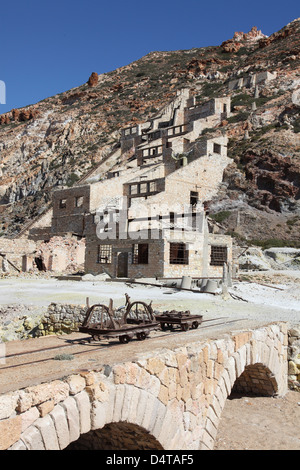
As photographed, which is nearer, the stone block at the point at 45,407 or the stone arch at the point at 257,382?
the stone block at the point at 45,407

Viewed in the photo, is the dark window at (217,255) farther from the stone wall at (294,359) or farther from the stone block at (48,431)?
the stone block at (48,431)

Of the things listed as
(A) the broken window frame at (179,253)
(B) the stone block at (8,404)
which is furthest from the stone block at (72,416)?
(A) the broken window frame at (179,253)

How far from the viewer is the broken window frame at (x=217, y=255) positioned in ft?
78.0

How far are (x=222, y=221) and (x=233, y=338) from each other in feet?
94.3

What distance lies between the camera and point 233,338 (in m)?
7.43

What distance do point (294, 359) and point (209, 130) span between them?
43616mm

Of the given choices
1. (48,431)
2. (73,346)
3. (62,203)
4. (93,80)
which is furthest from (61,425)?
(93,80)

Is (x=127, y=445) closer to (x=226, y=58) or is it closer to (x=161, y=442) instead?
(x=161, y=442)

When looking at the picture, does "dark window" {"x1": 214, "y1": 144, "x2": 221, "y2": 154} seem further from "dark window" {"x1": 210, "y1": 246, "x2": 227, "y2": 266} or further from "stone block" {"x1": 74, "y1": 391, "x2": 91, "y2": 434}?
"stone block" {"x1": 74, "y1": 391, "x2": 91, "y2": 434}

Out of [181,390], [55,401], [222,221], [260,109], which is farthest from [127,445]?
[260,109]

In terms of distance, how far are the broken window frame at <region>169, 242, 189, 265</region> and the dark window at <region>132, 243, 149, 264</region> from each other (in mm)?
1402

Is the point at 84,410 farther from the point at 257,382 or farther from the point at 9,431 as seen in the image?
the point at 257,382

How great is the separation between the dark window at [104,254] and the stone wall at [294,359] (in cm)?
1549

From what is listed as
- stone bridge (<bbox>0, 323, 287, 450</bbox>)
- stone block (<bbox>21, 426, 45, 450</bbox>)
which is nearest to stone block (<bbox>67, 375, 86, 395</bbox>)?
stone bridge (<bbox>0, 323, 287, 450</bbox>)
